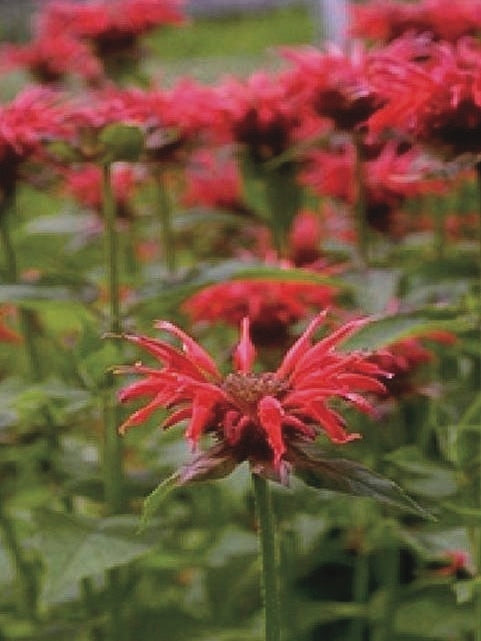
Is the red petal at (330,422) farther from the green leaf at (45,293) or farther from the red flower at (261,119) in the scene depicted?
the red flower at (261,119)

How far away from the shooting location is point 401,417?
152 cm

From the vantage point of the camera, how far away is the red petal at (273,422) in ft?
2.84

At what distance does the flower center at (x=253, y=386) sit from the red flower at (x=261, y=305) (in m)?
0.47

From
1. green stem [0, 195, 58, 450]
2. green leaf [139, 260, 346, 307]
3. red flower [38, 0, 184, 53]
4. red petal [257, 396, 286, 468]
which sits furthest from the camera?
red flower [38, 0, 184, 53]

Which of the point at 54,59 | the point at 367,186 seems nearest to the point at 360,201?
the point at 367,186

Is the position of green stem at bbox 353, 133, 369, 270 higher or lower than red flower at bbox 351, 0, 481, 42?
lower

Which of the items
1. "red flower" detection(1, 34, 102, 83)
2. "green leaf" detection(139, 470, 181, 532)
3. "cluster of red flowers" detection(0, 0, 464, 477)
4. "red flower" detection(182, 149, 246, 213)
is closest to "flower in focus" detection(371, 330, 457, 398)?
"cluster of red flowers" detection(0, 0, 464, 477)

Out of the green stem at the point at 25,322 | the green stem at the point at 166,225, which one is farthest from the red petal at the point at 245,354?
the green stem at the point at 166,225

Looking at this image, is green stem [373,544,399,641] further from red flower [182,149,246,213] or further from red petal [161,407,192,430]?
red flower [182,149,246,213]

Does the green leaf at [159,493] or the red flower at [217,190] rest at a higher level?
the green leaf at [159,493]

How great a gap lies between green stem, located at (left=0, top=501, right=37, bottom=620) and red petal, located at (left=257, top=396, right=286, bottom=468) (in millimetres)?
515

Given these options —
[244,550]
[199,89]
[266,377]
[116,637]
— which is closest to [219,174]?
[199,89]

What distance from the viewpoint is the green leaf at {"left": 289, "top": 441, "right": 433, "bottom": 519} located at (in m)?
0.89

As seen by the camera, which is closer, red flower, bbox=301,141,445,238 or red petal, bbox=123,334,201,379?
red petal, bbox=123,334,201,379
